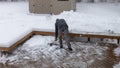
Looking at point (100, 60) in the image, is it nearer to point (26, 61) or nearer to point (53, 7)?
point (26, 61)

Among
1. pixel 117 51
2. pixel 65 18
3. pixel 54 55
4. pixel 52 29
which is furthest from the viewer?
pixel 65 18

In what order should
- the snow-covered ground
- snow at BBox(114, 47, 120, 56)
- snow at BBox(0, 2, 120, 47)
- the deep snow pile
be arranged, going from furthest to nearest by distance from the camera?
snow at BBox(0, 2, 120, 47), snow at BBox(114, 47, 120, 56), the snow-covered ground, the deep snow pile

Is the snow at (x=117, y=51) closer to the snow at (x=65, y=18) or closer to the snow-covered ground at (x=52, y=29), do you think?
the snow-covered ground at (x=52, y=29)

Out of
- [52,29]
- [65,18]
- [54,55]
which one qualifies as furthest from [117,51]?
[65,18]

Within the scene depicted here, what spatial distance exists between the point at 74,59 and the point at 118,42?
6.30 ft

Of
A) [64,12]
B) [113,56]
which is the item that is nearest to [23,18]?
[64,12]

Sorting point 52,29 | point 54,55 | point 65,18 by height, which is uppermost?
point 65,18

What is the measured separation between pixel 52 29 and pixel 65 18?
49.9 inches

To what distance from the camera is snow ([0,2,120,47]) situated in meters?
8.15

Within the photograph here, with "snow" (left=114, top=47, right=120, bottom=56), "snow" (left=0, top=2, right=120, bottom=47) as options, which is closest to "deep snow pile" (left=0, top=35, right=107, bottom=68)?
"snow" (left=114, top=47, right=120, bottom=56)

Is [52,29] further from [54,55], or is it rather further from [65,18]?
[54,55]

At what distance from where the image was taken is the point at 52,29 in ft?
27.5

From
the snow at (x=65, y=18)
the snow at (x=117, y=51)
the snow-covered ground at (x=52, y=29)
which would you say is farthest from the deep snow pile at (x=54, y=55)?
the snow at (x=65, y=18)

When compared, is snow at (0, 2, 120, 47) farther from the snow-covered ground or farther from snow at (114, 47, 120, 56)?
snow at (114, 47, 120, 56)
